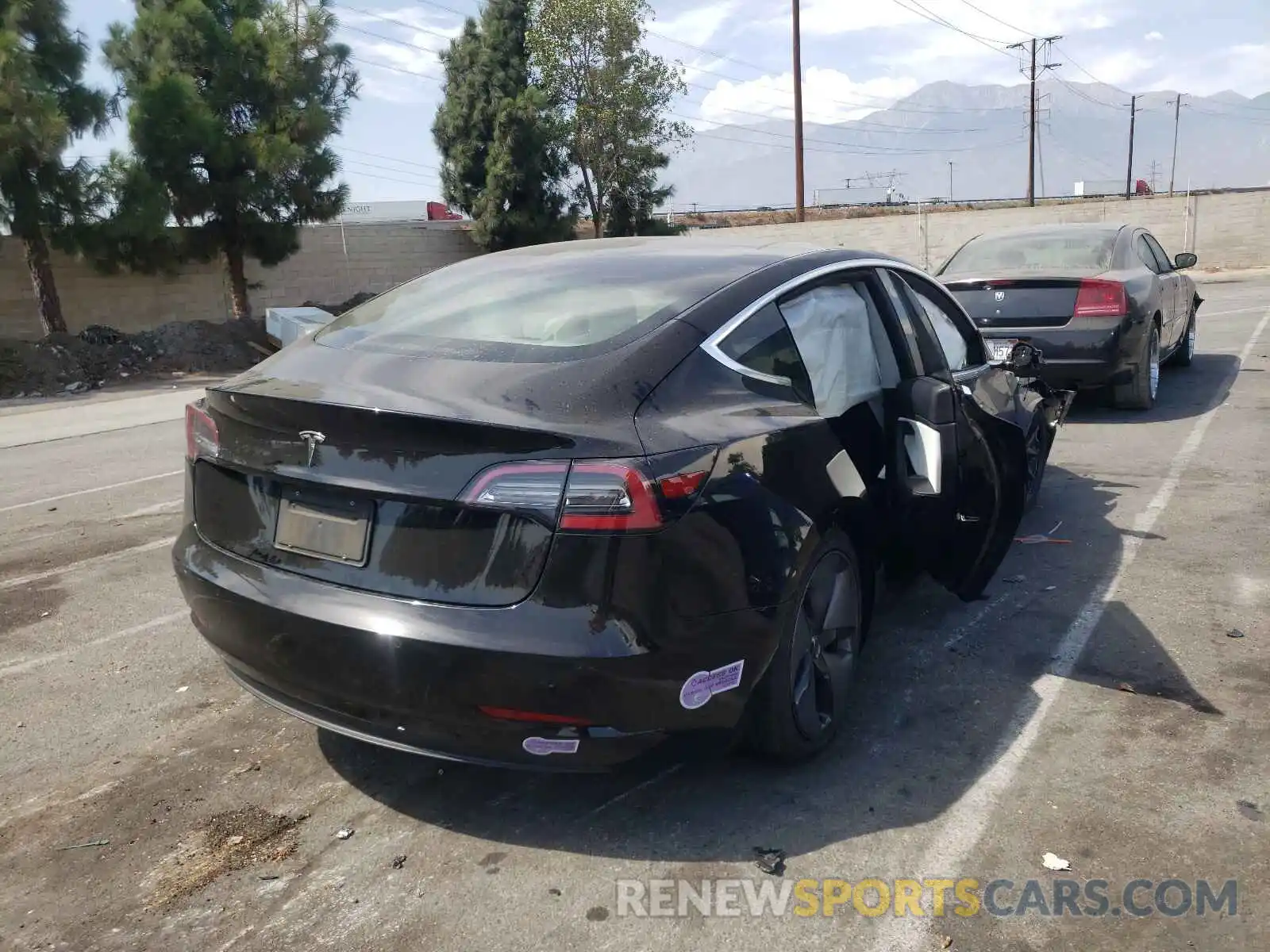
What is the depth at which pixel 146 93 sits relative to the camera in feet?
62.1

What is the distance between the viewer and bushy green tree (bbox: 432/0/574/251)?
3039 centimetres

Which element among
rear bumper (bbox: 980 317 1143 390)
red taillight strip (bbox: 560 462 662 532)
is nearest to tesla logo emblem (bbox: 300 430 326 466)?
red taillight strip (bbox: 560 462 662 532)

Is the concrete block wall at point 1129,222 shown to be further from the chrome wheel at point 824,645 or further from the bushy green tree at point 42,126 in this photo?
the chrome wheel at point 824,645

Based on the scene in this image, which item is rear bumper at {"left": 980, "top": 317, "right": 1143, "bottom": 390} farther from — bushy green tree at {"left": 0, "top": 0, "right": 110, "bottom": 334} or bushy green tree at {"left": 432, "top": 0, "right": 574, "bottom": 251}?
bushy green tree at {"left": 432, "top": 0, "right": 574, "bottom": 251}

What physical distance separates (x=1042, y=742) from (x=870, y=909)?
1.12m

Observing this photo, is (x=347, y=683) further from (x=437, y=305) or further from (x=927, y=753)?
(x=927, y=753)

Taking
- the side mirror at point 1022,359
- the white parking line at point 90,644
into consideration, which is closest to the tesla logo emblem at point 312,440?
the white parking line at point 90,644

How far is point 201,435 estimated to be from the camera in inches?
125

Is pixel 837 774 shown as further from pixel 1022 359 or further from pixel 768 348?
pixel 1022 359

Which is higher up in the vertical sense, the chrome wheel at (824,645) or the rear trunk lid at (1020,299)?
the rear trunk lid at (1020,299)

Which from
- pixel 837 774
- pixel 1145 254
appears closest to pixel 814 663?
pixel 837 774

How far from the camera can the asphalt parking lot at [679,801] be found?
2.57 m

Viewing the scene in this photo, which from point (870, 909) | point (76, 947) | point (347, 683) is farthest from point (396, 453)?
point (870, 909)

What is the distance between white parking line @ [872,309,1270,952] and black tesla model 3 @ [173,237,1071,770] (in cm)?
48
